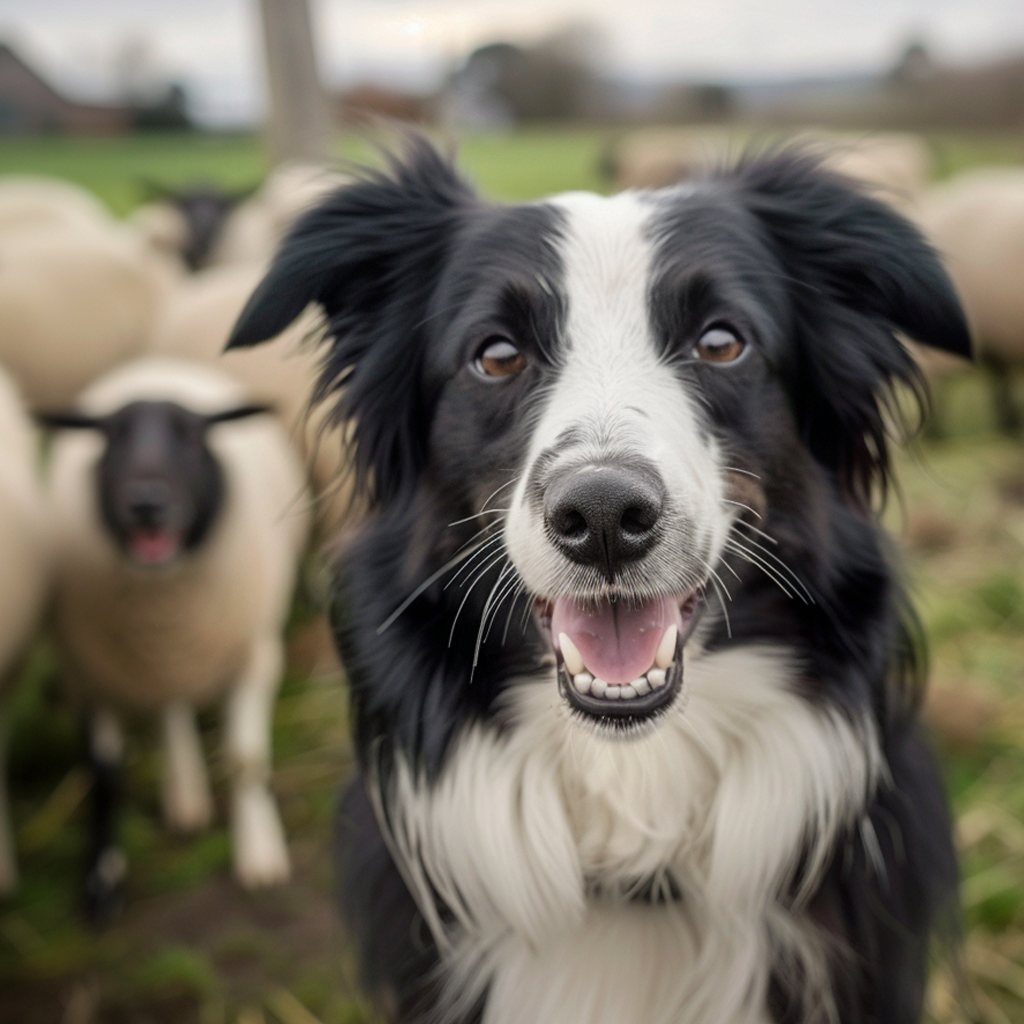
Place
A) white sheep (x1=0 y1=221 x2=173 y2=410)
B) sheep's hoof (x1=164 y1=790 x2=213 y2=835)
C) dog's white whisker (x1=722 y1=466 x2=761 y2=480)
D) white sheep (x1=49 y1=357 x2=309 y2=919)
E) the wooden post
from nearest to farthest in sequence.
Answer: dog's white whisker (x1=722 y1=466 x2=761 y2=480)
white sheep (x1=49 y1=357 x2=309 y2=919)
sheep's hoof (x1=164 y1=790 x2=213 y2=835)
white sheep (x1=0 y1=221 x2=173 y2=410)
the wooden post

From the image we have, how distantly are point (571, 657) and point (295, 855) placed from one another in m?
2.03

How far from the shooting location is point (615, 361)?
1.83 metres

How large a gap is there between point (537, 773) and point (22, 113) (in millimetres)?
10032

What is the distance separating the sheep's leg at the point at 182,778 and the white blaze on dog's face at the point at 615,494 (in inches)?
82.6

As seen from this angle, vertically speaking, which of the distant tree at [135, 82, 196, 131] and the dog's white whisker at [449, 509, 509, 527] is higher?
the distant tree at [135, 82, 196, 131]

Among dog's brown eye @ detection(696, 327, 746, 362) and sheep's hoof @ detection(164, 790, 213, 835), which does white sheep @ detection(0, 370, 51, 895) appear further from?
dog's brown eye @ detection(696, 327, 746, 362)

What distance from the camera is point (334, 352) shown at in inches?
86.8

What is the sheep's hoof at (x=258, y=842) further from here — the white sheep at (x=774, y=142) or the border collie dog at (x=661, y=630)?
the white sheep at (x=774, y=142)

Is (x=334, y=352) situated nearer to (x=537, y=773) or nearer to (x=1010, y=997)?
(x=537, y=773)

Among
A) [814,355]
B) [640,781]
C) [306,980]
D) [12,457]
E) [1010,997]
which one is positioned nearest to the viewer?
[640,781]

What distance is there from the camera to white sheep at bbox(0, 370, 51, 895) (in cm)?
309

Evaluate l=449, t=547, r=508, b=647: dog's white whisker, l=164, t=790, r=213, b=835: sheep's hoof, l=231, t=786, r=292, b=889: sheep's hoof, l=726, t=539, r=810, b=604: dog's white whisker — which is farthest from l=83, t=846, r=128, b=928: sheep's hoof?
l=726, t=539, r=810, b=604: dog's white whisker

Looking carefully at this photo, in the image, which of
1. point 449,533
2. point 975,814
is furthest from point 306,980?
point 975,814

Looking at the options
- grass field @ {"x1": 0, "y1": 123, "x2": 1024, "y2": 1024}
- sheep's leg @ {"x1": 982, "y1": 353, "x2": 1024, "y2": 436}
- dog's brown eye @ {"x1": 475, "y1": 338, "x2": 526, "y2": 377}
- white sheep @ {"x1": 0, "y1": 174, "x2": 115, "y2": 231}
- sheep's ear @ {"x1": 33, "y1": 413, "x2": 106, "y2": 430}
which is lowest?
grass field @ {"x1": 0, "y1": 123, "x2": 1024, "y2": 1024}
